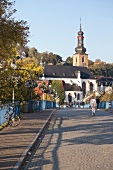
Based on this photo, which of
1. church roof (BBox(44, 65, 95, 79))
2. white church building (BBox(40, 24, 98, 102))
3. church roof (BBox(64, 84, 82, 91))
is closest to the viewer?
church roof (BBox(64, 84, 82, 91))

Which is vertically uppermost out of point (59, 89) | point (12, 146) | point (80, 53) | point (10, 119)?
point (80, 53)

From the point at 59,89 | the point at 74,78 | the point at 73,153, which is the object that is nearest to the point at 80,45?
the point at 74,78

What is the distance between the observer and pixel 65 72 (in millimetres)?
172000

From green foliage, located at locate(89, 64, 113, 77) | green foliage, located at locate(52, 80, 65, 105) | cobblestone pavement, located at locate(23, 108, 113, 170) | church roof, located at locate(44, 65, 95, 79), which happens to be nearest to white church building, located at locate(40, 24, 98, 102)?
church roof, located at locate(44, 65, 95, 79)

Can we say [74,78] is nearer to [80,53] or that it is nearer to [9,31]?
[80,53]

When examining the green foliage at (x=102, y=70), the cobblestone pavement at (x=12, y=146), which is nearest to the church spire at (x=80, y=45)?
the green foliage at (x=102, y=70)

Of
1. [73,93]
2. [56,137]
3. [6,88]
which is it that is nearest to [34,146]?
[56,137]

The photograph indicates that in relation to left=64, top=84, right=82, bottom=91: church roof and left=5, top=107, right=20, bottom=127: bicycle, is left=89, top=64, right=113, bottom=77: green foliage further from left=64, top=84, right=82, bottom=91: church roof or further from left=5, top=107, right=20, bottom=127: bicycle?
left=5, top=107, right=20, bottom=127: bicycle

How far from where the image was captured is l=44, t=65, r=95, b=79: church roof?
16625 centimetres

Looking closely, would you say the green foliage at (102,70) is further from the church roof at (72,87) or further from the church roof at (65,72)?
the church roof at (72,87)

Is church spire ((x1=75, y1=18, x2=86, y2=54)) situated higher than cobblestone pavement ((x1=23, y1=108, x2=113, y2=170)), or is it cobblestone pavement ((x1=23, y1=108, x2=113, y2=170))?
church spire ((x1=75, y1=18, x2=86, y2=54))

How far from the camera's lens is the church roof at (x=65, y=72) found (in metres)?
166

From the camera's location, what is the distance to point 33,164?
442 inches

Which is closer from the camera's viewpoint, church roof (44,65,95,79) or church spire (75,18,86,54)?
church roof (44,65,95,79)
